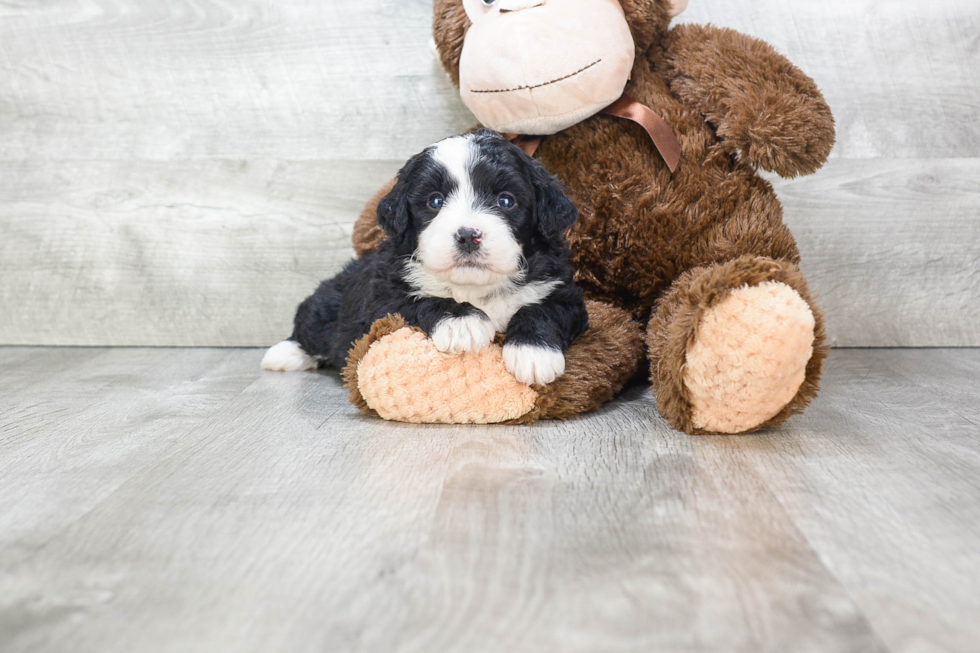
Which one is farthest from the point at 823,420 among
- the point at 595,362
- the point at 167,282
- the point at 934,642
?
the point at 167,282

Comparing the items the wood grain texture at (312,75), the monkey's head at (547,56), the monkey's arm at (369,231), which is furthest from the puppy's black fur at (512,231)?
the wood grain texture at (312,75)

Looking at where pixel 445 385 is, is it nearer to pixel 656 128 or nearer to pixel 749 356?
pixel 749 356

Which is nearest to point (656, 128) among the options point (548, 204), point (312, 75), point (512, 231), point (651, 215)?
point (651, 215)

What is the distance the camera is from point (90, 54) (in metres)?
2.64

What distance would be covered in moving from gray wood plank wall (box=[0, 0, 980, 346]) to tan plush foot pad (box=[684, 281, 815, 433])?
110 cm

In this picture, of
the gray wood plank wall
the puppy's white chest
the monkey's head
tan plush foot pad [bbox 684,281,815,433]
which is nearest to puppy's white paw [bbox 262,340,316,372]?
the gray wood plank wall

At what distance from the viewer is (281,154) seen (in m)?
2.65

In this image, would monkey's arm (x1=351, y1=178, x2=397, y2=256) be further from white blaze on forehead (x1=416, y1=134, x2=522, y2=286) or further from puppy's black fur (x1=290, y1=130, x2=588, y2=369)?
white blaze on forehead (x1=416, y1=134, x2=522, y2=286)

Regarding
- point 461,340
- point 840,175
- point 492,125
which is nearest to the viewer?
point 461,340

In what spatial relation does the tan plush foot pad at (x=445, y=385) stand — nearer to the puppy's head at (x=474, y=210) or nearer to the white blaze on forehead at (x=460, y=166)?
the puppy's head at (x=474, y=210)

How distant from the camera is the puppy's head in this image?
5.37 feet

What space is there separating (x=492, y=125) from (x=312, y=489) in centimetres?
107

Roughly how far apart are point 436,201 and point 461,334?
0.28 m

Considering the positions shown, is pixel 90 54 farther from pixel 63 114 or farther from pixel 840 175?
pixel 840 175
